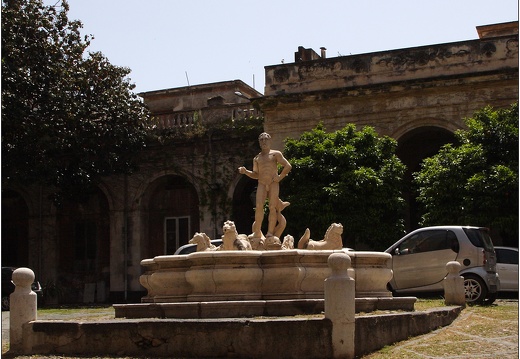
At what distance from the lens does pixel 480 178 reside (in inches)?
779

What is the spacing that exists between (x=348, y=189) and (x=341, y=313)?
1321cm

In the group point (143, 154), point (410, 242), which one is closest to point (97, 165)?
point (143, 154)

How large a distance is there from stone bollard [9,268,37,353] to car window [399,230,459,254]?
28.2 ft

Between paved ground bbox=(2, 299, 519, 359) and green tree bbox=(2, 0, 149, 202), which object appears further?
green tree bbox=(2, 0, 149, 202)

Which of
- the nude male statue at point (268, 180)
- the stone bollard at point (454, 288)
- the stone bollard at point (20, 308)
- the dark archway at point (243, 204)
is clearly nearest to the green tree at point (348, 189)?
the dark archway at point (243, 204)

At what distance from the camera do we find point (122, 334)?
361 inches

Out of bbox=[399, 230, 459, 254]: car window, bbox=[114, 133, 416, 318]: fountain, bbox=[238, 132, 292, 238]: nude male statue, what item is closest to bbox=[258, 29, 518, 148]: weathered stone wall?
bbox=[399, 230, 459, 254]: car window

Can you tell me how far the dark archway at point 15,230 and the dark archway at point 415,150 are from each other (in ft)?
45.4

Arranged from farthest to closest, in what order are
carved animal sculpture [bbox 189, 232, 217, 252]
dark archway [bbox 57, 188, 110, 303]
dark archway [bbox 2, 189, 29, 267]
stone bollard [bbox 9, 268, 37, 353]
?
1. dark archway [bbox 2, 189, 29, 267]
2. dark archway [bbox 57, 188, 110, 303]
3. carved animal sculpture [bbox 189, 232, 217, 252]
4. stone bollard [bbox 9, 268, 37, 353]

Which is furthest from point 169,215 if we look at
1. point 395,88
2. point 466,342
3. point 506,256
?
point 466,342

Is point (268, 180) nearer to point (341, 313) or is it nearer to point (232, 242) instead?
point (232, 242)

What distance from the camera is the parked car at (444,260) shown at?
49.2 feet

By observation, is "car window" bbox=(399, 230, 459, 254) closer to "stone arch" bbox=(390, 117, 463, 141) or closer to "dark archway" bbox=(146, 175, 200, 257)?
"stone arch" bbox=(390, 117, 463, 141)

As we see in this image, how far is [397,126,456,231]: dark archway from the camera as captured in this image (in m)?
25.2
